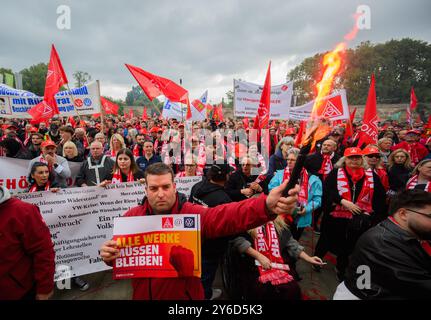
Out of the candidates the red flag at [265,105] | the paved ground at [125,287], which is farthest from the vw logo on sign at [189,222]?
the red flag at [265,105]

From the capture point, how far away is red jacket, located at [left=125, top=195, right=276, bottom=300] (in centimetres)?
164

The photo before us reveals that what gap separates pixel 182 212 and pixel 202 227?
7.5 inches

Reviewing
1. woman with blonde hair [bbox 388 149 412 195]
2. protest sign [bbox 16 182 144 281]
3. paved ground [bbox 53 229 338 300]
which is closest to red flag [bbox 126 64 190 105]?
protest sign [bbox 16 182 144 281]

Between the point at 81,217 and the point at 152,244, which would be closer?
the point at 152,244

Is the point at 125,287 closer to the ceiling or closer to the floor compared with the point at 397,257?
closer to the floor

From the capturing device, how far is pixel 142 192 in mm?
3670

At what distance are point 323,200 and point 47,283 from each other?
3.77 meters

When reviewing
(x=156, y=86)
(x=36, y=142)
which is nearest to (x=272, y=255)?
(x=36, y=142)

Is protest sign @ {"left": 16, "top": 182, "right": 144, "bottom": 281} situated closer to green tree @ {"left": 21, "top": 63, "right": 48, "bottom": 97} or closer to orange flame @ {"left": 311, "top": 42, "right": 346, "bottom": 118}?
orange flame @ {"left": 311, "top": 42, "right": 346, "bottom": 118}

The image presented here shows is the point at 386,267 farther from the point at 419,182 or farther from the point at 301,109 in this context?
the point at 301,109

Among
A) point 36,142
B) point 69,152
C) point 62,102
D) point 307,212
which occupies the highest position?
A: point 62,102

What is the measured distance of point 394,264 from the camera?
1.87m

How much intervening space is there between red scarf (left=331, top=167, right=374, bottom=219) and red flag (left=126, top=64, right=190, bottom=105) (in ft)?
17.4

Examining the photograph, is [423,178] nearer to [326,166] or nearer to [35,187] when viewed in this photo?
[326,166]
